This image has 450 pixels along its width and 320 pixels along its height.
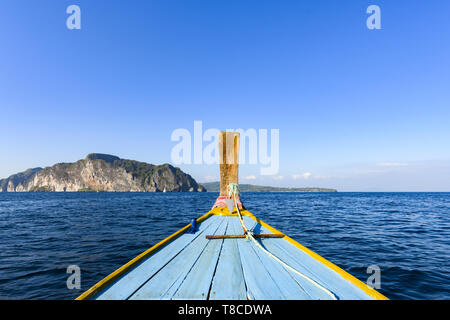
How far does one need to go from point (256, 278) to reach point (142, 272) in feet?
5.77

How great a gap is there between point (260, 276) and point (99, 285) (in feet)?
7.22

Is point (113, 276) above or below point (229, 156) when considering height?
below

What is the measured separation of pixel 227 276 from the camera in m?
2.91

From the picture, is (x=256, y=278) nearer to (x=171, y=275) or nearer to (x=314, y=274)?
(x=314, y=274)

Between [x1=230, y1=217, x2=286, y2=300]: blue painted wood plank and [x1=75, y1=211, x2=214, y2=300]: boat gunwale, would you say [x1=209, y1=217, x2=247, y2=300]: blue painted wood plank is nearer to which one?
[x1=230, y1=217, x2=286, y2=300]: blue painted wood plank

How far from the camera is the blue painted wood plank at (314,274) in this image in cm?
247

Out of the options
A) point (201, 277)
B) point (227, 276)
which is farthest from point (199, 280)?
point (227, 276)

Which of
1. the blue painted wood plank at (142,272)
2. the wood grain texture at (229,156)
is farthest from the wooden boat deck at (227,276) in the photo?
the wood grain texture at (229,156)

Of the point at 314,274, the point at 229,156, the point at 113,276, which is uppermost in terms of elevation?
the point at 229,156

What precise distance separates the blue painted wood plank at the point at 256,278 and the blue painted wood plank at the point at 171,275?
917 millimetres

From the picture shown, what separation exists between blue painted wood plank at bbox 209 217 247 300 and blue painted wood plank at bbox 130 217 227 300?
50 cm

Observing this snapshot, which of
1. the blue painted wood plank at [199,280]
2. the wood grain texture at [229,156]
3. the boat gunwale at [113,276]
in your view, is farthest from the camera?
the wood grain texture at [229,156]

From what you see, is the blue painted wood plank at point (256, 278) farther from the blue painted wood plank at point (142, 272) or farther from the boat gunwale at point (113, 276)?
the boat gunwale at point (113, 276)
